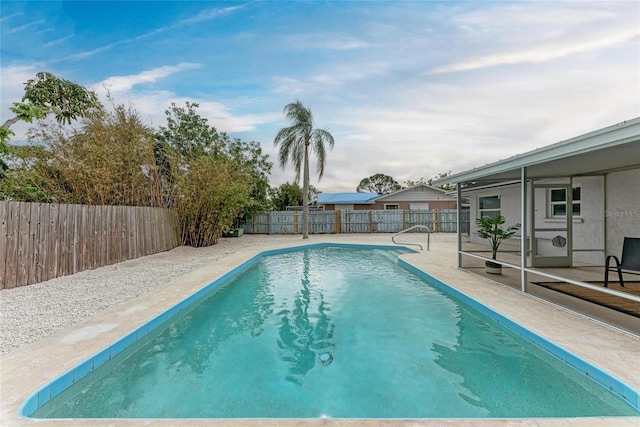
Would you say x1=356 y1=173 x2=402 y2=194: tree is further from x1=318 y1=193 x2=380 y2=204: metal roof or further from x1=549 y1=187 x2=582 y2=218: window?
x1=549 y1=187 x2=582 y2=218: window

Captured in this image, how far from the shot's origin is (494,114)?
10.6 m

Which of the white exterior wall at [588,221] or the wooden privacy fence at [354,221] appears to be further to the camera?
the wooden privacy fence at [354,221]

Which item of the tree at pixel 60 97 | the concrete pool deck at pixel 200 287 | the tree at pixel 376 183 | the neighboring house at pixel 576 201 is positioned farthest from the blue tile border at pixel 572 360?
the tree at pixel 376 183

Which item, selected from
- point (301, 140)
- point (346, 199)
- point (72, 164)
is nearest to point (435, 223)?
point (346, 199)

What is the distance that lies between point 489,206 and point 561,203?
374cm

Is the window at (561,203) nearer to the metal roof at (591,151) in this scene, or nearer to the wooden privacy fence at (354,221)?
the metal roof at (591,151)

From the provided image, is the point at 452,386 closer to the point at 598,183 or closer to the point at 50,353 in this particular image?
the point at 50,353

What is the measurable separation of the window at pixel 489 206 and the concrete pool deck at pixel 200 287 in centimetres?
660

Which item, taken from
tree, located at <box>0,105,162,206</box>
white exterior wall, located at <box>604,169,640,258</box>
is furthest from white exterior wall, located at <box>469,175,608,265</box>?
tree, located at <box>0,105,162,206</box>

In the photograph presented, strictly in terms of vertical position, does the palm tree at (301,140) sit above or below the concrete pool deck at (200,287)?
above

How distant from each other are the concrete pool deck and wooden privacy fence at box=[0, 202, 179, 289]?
2.59 meters

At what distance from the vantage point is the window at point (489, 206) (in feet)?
36.2

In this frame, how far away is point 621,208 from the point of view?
6.17 meters

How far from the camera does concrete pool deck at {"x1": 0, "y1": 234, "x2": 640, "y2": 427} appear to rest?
2016mm
